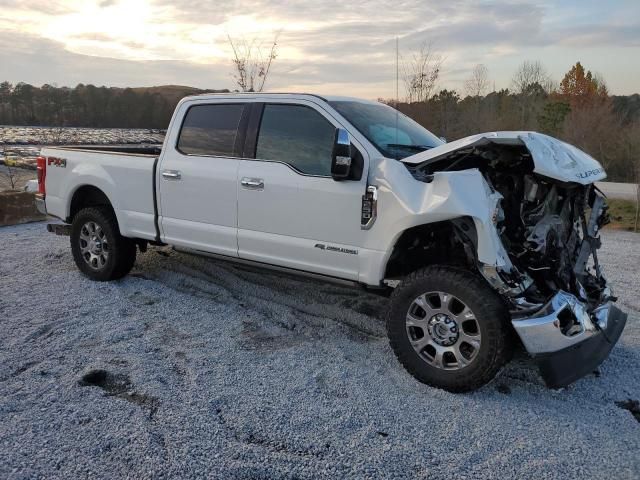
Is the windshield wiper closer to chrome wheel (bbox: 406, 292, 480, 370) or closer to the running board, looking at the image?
the running board

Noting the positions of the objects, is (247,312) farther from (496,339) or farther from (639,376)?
(639,376)

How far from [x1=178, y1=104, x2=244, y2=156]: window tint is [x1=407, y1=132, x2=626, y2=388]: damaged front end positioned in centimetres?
180

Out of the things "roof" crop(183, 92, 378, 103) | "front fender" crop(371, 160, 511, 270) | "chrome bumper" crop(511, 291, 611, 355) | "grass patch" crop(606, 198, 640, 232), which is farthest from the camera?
"grass patch" crop(606, 198, 640, 232)

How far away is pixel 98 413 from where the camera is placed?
328 cm

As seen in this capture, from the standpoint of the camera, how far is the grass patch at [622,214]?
37.7 ft

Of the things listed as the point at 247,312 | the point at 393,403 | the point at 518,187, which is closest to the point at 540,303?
the point at 518,187

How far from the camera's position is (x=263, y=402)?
3480mm

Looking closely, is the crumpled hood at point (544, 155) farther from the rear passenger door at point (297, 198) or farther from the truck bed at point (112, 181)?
the truck bed at point (112, 181)

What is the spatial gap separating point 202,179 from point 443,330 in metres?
2.53

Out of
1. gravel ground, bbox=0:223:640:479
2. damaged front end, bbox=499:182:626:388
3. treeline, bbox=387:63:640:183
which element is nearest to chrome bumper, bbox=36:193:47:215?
gravel ground, bbox=0:223:640:479

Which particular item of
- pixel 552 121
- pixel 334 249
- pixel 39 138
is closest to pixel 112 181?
pixel 334 249

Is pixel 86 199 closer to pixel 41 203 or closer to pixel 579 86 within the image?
pixel 41 203

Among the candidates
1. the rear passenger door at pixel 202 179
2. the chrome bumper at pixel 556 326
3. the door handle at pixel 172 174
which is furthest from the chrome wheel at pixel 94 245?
the chrome bumper at pixel 556 326

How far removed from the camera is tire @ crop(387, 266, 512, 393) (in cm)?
349
